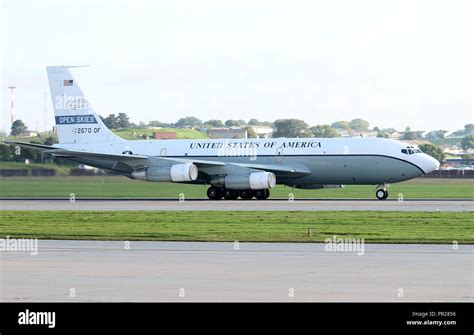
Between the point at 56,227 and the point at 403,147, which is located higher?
the point at 403,147

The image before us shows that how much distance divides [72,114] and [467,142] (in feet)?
300

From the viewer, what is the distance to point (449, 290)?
57.7 ft

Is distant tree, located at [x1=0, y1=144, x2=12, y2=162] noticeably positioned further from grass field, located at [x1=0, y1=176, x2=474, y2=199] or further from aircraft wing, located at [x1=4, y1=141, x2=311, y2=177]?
aircraft wing, located at [x1=4, y1=141, x2=311, y2=177]

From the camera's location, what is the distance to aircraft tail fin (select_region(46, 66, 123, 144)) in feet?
215

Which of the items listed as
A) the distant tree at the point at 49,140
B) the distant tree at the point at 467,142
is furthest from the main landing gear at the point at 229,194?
the distant tree at the point at 467,142

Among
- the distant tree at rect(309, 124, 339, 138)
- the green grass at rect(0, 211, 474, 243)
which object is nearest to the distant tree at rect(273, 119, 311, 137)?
the distant tree at rect(309, 124, 339, 138)

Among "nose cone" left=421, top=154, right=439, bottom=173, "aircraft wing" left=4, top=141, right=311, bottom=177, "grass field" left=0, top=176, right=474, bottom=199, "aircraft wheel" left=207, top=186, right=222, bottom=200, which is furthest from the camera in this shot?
"grass field" left=0, top=176, right=474, bottom=199

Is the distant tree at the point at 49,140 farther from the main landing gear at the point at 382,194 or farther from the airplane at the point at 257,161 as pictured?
the main landing gear at the point at 382,194

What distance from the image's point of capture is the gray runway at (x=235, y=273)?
675 inches

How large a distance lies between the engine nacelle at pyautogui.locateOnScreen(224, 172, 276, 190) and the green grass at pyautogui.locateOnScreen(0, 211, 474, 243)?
13713 mm
